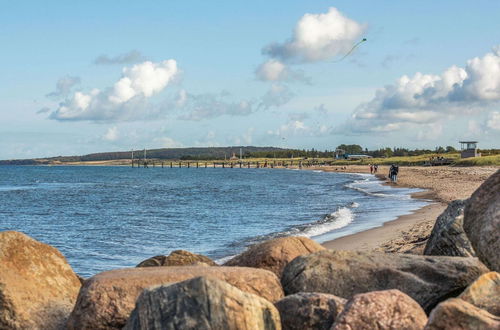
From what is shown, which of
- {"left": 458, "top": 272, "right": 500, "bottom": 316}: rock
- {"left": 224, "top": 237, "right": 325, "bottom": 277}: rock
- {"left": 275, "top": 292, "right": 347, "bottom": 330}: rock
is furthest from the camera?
{"left": 224, "top": 237, "right": 325, "bottom": 277}: rock

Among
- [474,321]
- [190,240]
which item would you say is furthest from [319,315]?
[190,240]

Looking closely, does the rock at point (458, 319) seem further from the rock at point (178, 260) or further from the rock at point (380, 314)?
the rock at point (178, 260)

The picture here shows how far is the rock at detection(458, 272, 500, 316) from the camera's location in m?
6.48

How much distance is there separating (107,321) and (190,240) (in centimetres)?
1895

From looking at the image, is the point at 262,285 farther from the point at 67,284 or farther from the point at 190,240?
the point at 190,240

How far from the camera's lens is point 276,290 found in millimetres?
7695

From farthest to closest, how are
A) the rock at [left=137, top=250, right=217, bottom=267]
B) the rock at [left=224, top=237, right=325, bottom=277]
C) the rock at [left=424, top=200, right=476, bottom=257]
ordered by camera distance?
the rock at [left=424, top=200, right=476, bottom=257] → the rock at [left=137, top=250, right=217, bottom=267] → the rock at [left=224, top=237, right=325, bottom=277]

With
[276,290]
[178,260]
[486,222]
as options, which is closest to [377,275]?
[276,290]

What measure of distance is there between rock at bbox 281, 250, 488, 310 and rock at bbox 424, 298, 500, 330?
87.5 inches

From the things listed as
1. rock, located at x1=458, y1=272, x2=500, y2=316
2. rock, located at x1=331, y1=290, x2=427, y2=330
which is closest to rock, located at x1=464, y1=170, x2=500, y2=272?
rock, located at x1=458, y1=272, x2=500, y2=316

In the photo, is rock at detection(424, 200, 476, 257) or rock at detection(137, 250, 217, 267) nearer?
rock at detection(137, 250, 217, 267)

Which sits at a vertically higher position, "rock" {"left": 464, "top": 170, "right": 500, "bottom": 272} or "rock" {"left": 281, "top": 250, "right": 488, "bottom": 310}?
"rock" {"left": 464, "top": 170, "right": 500, "bottom": 272}

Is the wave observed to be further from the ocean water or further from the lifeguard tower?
the lifeguard tower

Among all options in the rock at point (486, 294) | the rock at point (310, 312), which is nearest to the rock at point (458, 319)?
the rock at point (486, 294)
